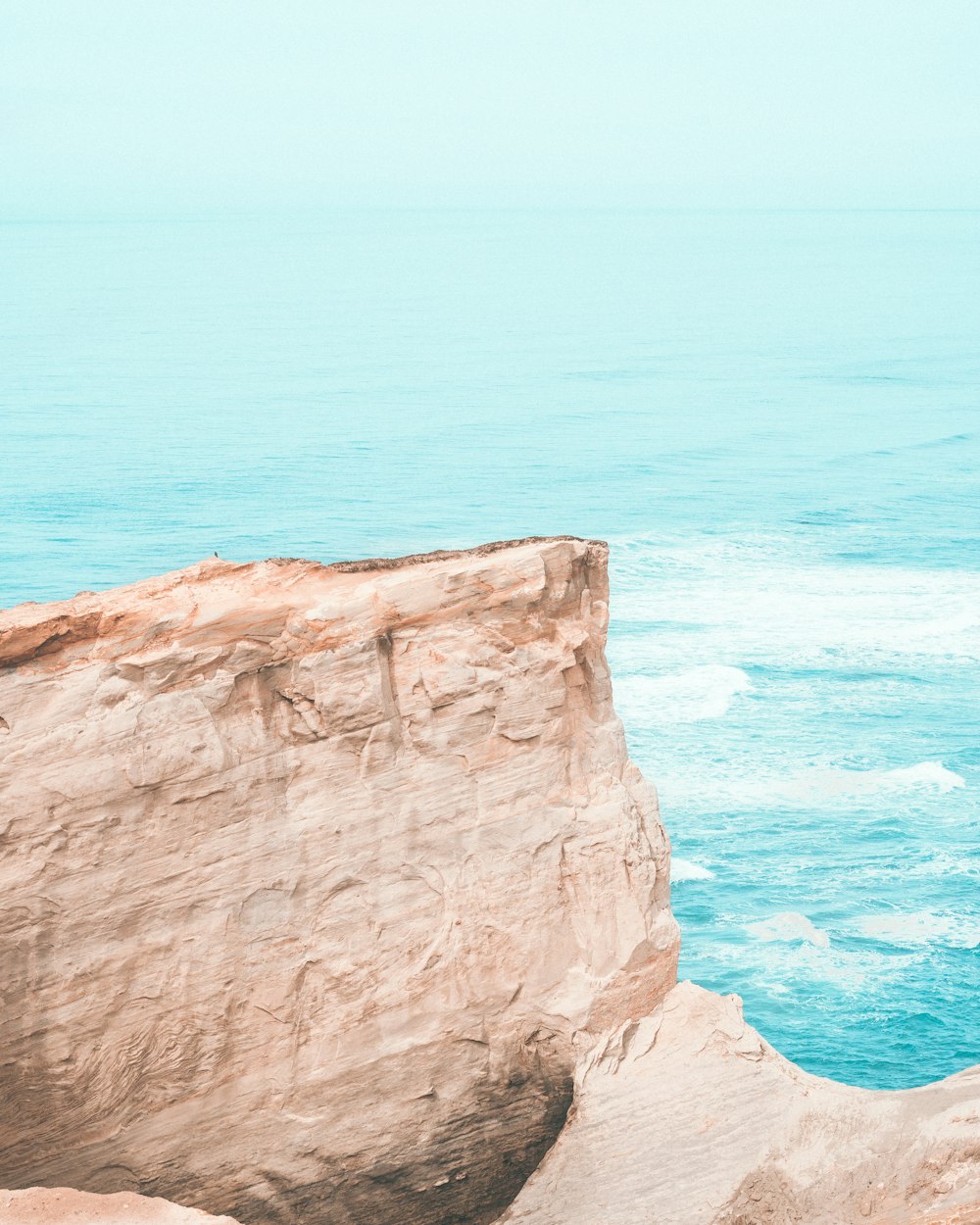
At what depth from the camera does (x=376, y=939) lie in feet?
47.9

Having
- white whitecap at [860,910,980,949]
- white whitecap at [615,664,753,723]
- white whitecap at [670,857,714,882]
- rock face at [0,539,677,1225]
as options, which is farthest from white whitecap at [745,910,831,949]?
rock face at [0,539,677,1225]

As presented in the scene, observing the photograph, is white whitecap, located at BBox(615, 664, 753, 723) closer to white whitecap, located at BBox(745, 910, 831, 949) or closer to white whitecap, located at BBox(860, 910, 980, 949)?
white whitecap, located at BBox(745, 910, 831, 949)

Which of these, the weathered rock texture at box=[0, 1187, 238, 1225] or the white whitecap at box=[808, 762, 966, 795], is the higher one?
the weathered rock texture at box=[0, 1187, 238, 1225]

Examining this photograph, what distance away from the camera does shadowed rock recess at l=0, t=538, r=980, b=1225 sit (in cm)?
1356

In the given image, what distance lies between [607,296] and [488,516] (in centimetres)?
8291

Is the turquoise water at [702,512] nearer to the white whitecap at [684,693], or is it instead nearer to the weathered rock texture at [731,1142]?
the white whitecap at [684,693]

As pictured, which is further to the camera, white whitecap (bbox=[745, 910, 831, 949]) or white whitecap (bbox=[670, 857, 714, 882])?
white whitecap (bbox=[670, 857, 714, 882])

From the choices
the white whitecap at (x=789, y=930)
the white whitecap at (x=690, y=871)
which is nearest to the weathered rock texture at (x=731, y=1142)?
the white whitecap at (x=789, y=930)

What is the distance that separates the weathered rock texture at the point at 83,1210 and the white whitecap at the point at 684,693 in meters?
30.9

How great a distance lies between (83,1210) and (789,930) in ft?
72.3

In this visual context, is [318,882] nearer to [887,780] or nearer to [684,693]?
[887,780]

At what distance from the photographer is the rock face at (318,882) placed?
13.5 metres

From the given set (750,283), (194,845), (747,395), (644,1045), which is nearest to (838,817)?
→ (644,1045)

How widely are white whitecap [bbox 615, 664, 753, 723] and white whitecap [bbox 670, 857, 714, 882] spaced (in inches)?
325
